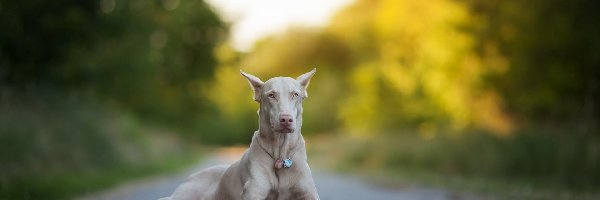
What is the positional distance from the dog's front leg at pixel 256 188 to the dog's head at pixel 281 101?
0.36 m

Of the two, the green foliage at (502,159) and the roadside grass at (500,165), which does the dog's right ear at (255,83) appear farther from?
the green foliage at (502,159)

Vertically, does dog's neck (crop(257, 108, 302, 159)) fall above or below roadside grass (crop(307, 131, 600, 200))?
below

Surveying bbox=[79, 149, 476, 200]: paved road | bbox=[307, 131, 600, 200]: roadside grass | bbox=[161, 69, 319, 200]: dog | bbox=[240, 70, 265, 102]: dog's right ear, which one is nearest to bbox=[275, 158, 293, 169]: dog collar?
bbox=[161, 69, 319, 200]: dog

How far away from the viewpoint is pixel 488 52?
31.6 metres

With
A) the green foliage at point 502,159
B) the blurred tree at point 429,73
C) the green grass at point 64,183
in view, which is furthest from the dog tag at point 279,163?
the blurred tree at point 429,73

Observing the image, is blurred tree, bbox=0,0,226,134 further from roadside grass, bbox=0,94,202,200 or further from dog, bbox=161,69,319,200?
dog, bbox=161,69,319,200

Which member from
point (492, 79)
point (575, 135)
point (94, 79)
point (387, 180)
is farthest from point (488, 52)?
point (94, 79)

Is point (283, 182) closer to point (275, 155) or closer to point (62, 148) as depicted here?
point (275, 155)

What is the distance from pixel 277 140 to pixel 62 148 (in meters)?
17.2

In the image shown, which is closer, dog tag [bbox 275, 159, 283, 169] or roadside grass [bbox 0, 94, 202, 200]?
dog tag [bbox 275, 159, 283, 169]

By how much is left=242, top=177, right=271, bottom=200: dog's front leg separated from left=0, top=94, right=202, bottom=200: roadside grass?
10351 mm

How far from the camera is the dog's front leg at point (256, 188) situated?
6.00 m

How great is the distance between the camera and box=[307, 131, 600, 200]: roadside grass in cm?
1952

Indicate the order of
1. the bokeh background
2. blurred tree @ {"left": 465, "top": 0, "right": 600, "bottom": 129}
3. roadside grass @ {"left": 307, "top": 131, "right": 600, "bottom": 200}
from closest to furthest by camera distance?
roadside grass @ {"left": 307, "top": 131, "right": 600, "bottom": 200}
the bokeh background
blurred tree @ {"left": 465, "top": 0, "right": 600, "bottom": 129}
